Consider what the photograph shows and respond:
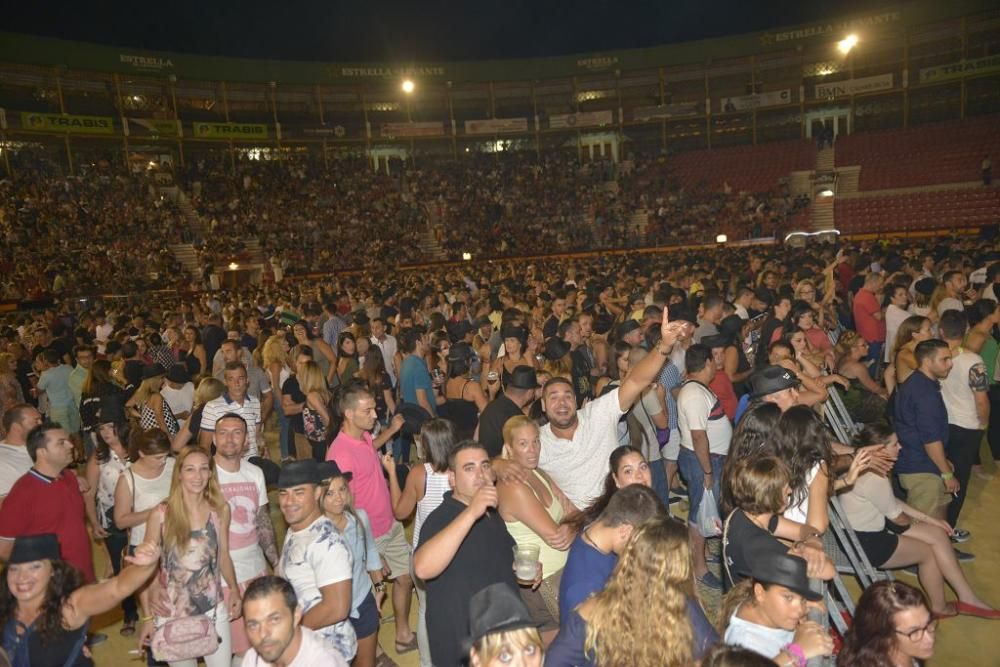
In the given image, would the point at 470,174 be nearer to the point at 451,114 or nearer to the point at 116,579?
the point at 451,114

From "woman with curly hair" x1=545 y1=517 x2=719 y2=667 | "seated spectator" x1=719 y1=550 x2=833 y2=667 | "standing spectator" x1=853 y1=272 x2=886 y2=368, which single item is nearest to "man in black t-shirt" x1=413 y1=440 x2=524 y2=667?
"woman with curly hair" x1=545 y1=517 x2=719 y2=667

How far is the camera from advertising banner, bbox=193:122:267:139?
107 ft

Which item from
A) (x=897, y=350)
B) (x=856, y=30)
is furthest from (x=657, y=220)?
(x=897, y=350)

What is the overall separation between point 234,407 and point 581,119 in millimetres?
34171

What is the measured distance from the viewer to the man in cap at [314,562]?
3.27m

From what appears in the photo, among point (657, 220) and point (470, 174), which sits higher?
point (470, 174)

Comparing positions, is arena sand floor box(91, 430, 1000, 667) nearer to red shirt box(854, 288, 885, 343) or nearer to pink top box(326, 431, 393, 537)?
pink top box(326, 431, 393, 537)

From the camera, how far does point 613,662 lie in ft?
8.04

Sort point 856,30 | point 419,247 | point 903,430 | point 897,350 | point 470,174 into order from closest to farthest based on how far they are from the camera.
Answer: point 903,430 → point 897,350 → point 419,247 → point 856,30 → point 470,174

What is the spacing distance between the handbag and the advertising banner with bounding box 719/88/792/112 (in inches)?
1461

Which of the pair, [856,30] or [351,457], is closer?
[351,457]

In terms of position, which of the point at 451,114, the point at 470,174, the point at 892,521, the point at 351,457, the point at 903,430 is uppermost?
the point at 451,114

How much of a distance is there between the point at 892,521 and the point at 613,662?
122 inches

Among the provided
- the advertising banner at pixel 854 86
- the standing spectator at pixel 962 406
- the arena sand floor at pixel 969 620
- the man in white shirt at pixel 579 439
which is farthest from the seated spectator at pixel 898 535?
the advertising banner at pixel 854 86
